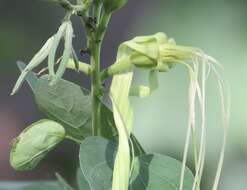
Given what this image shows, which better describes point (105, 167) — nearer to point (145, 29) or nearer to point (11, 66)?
point (145, 29)

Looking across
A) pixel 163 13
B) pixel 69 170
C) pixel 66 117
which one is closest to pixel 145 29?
pixel 163 13

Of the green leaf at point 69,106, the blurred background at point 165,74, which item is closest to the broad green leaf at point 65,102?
the green leaf at point 69,106

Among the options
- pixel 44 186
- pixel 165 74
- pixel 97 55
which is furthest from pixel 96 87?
pixel 165 74

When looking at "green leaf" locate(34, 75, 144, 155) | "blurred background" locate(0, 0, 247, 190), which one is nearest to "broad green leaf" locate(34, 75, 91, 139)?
"green leaf" locate(34, 75, 144, 155)

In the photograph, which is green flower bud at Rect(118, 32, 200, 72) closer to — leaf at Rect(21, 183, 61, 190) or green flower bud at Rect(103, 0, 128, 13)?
green flower bud at Rect(103, 0, 128, 13)

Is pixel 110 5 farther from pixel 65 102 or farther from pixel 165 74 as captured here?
pixel 165 74
